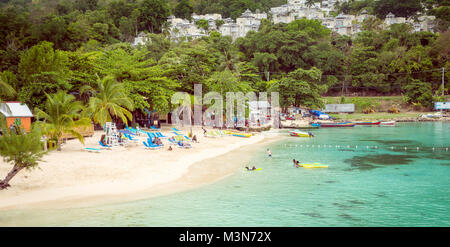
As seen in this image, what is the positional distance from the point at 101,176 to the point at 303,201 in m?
8.86

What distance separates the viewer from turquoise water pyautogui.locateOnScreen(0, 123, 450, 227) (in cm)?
1323

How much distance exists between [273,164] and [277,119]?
27506 mm

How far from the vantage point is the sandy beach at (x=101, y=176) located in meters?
14.5

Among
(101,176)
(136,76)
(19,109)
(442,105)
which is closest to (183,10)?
(442,105)

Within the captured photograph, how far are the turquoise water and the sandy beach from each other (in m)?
0.90

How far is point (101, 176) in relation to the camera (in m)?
17.3

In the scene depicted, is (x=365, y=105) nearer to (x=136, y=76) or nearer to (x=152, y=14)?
(x=136, y=76)

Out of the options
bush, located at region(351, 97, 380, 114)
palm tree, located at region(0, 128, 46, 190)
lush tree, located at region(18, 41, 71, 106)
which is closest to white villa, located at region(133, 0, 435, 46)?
bush, located at region(351, 97, 380, 114)

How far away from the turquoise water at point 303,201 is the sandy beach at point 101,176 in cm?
90

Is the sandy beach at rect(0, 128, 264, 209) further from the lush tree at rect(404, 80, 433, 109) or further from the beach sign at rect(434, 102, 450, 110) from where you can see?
the lush tree at rect(404, 80, 433, 109)

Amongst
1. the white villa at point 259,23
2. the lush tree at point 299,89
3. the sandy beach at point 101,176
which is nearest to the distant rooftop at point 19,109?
the sandy beach at point 101,176

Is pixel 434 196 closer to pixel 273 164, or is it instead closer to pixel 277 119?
pixel 273 164

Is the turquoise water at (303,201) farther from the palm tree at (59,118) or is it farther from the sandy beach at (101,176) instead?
the palm tree at (59,118)

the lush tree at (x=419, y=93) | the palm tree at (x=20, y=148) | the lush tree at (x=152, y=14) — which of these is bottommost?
the palm tree at (x=20, y=148)
